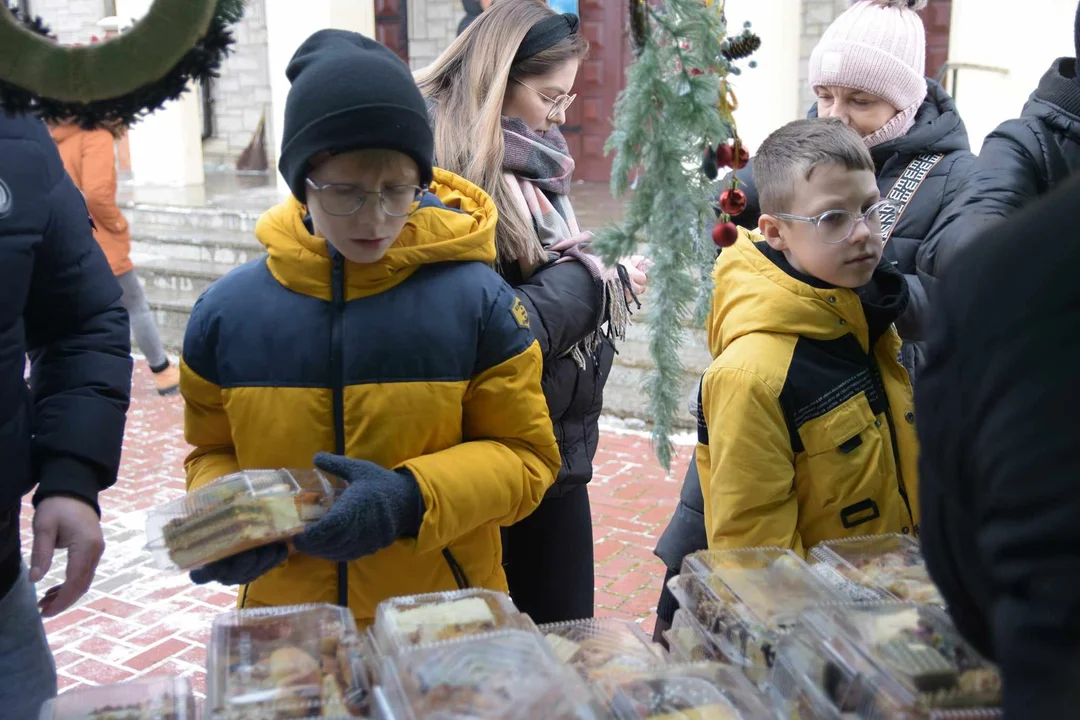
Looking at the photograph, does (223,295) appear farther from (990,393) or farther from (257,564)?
(990,393)

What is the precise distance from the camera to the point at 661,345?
5.31 ft

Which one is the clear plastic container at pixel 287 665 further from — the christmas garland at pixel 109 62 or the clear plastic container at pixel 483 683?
the christmas garland at pixel 109 62

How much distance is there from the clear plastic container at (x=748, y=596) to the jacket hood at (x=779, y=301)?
53cm

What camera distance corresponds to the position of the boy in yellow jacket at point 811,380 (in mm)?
2064

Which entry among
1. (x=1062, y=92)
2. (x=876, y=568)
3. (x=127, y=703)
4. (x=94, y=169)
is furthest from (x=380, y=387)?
(x=94, y=169)

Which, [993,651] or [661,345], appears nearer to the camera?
[993,651]

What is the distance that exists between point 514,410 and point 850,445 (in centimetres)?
70

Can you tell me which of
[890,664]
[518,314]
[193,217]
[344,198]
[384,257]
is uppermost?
[344,198]

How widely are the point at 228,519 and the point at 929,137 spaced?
2173mm

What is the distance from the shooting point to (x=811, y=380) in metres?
2.08

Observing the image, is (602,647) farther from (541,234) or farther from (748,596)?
(541,234)

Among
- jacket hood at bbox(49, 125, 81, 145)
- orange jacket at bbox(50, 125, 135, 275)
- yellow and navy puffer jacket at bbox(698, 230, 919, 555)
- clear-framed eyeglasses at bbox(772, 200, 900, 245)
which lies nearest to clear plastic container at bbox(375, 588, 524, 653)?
yellow and navy puffer jacket at bbox(698, 230, 919, 555)

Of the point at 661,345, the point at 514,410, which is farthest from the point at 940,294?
the point at 514,410

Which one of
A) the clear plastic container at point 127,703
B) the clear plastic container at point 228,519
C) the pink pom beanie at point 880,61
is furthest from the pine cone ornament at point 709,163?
the pink pom beanie at point 880,61
